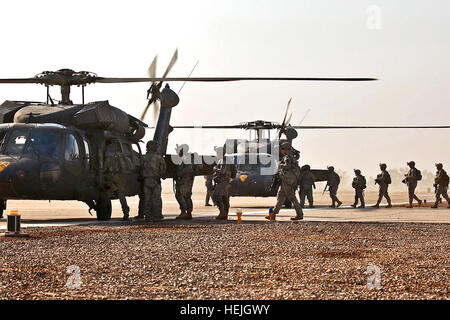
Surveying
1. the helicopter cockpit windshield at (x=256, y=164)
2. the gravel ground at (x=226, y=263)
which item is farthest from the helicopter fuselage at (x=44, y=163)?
the helicopter cockpit windshield at (x=256, y=164)

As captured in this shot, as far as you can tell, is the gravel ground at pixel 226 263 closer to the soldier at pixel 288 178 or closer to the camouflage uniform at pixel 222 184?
the soldier at pixel 288 178

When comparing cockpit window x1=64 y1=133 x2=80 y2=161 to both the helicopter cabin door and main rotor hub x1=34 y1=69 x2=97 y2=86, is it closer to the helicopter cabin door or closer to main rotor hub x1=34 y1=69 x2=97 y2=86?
the helicopter cabin door

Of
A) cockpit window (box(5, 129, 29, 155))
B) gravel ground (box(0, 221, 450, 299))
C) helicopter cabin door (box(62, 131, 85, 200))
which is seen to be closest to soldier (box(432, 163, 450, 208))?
gravel ground (box(0, 221, 450, 299))

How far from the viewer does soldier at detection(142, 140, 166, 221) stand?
54.6 feet

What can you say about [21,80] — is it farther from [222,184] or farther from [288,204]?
[288,204]

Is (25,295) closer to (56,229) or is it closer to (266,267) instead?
(266,267)

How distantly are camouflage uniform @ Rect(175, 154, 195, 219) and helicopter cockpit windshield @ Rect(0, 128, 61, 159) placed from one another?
327cm

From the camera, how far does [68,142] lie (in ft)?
53.7

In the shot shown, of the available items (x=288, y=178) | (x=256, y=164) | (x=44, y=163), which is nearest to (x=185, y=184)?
(x=288, y=178)

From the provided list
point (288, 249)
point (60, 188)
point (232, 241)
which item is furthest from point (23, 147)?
point (288, 249)

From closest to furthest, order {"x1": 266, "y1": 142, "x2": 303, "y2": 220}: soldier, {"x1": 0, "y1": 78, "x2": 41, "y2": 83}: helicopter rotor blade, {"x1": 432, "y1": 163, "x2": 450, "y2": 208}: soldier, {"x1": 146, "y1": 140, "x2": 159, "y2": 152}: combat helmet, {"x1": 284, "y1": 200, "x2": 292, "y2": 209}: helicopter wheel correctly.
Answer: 1. {"x1": 266, "y1": 142, "x2": 303, "y2": 220}: soldier
2. {"x1": 146, "y1": 140, "x2": 159, "y2": 152}: combat helmet
3. {"x1": 0, "y1": 78, "x2": 41, "y2": 83}: helicopter rotor blade
4. {"x1": 432, "y1": 163, "x2": 450, "y2": 208}: soldier
5. {"x1": 284, "y1": 200, "x2": 292, "y2": 209}: helicopter wheel

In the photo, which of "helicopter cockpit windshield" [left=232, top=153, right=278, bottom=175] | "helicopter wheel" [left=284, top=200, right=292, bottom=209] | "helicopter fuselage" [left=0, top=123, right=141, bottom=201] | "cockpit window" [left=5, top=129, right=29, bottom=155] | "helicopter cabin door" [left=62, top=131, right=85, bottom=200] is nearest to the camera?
"helicopter fuselage" [left=0, top=123, right=141, bottom=201]

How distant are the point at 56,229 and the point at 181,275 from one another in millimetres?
6944

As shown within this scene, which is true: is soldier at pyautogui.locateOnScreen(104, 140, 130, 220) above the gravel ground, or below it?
above
